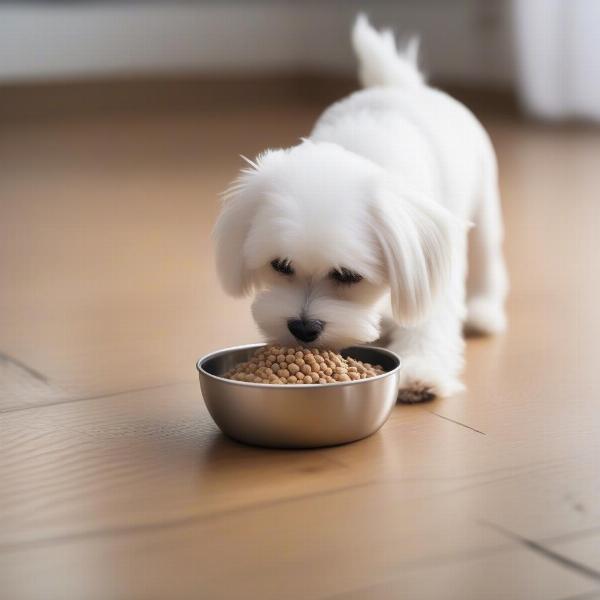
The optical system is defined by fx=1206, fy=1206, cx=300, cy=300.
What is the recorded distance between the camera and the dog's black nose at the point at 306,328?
1627 mm

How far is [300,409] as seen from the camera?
1.54 m

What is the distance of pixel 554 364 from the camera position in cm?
202

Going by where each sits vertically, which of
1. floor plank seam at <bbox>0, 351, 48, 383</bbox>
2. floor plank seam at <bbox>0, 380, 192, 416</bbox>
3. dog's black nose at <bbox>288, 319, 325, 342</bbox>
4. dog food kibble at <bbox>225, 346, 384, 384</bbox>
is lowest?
floor plank seam at <bbox>0, 351, 48, 383</bbox>

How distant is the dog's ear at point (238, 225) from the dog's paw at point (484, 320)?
634 mm

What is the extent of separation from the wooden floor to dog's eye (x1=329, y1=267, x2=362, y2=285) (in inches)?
8.5

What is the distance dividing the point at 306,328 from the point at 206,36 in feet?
19.5

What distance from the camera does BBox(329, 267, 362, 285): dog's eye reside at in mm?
1638

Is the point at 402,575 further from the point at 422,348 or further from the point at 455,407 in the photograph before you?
the point at 422,348

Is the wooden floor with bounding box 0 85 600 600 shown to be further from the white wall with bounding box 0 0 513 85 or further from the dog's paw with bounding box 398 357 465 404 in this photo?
the white wall with bounding box 0 0 513 85

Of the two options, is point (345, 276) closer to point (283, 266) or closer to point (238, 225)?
point (283, 266)

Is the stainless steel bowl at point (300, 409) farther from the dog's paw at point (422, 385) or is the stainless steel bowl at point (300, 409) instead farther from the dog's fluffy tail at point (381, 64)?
the dog's fluffy tail at point (381, 64)

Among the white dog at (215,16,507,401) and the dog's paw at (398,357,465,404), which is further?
the dog's paw at (398,357,465,404)

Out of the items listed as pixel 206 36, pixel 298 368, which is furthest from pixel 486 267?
pixel 206 36

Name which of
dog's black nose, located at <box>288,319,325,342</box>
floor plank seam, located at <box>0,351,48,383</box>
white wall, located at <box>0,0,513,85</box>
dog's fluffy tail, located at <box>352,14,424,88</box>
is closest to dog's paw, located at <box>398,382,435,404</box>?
dog's black nose, located at <box>288,319,325,342</box>
